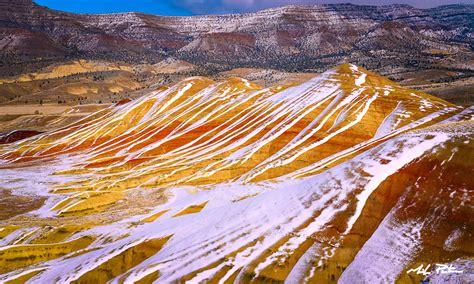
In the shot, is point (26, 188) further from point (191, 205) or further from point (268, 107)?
point (268, 107)
